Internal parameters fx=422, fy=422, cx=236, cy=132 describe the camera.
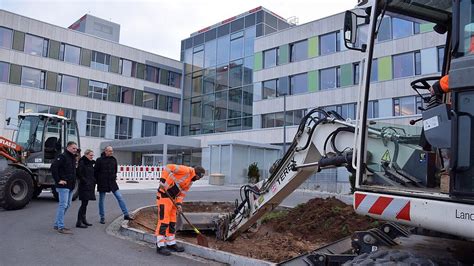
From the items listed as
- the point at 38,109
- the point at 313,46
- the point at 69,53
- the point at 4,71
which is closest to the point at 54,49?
the point at 69,53

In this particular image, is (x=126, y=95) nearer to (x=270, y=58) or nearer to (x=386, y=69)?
(x=270, y=58)

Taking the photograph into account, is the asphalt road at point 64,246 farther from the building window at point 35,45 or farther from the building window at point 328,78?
the building window at point 35,45

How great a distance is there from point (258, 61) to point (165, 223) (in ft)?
112

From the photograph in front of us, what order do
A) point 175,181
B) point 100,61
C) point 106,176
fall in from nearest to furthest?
point 175,181
point 106,176
point 100,61

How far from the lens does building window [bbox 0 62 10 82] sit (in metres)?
36.0

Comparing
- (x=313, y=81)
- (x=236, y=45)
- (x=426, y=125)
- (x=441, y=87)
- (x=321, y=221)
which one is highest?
(x=236, y=45)

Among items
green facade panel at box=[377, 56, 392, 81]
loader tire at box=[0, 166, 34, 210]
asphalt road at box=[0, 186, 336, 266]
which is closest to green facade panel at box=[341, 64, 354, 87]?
green facade panel at box=[377, 56, 392, 81]

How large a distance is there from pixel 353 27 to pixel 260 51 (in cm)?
3735

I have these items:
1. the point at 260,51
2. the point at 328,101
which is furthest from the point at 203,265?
the point at 260,51

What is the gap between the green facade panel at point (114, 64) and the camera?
142ft

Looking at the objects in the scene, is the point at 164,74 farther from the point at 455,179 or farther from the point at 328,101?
the point at 455,179

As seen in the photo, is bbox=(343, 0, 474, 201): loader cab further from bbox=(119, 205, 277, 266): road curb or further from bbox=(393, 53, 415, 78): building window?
bbox=(393, 53, 415, 78): building window

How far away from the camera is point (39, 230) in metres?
9.14

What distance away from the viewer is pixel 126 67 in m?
44.8
